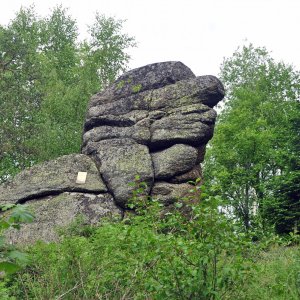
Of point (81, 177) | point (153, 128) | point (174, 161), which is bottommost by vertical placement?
point (81, 177)

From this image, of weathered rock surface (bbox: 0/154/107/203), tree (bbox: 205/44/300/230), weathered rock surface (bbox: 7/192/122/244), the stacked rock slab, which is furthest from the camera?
tree (bbox: 205/44/300/230)

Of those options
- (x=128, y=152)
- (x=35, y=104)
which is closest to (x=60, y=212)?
(x=128, y=152)

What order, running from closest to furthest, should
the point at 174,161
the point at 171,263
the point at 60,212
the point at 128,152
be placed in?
the point at 171,263 → the point at 60,212 → the point at 174,161 → the point at 128,152

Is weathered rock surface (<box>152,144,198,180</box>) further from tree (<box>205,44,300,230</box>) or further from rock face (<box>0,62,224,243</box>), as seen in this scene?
tree (<box>205,44,300,230</box>)

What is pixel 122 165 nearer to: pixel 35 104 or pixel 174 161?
pixel 174 161

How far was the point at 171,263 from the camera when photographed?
5.63 m

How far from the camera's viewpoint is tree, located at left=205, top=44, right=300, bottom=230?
1097 inches

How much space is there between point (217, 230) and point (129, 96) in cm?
1117

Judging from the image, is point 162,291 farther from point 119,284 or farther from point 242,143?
point 242,143

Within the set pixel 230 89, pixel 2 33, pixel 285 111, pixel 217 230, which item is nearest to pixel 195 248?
pixel 217 230


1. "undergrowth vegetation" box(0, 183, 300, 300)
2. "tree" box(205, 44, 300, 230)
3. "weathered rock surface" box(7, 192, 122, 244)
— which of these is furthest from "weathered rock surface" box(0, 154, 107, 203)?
"tree" box(205, 44, 300, 230)

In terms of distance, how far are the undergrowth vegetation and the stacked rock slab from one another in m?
6.06

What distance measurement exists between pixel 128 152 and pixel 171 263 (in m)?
9.09

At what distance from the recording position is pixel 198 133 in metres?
15.0
